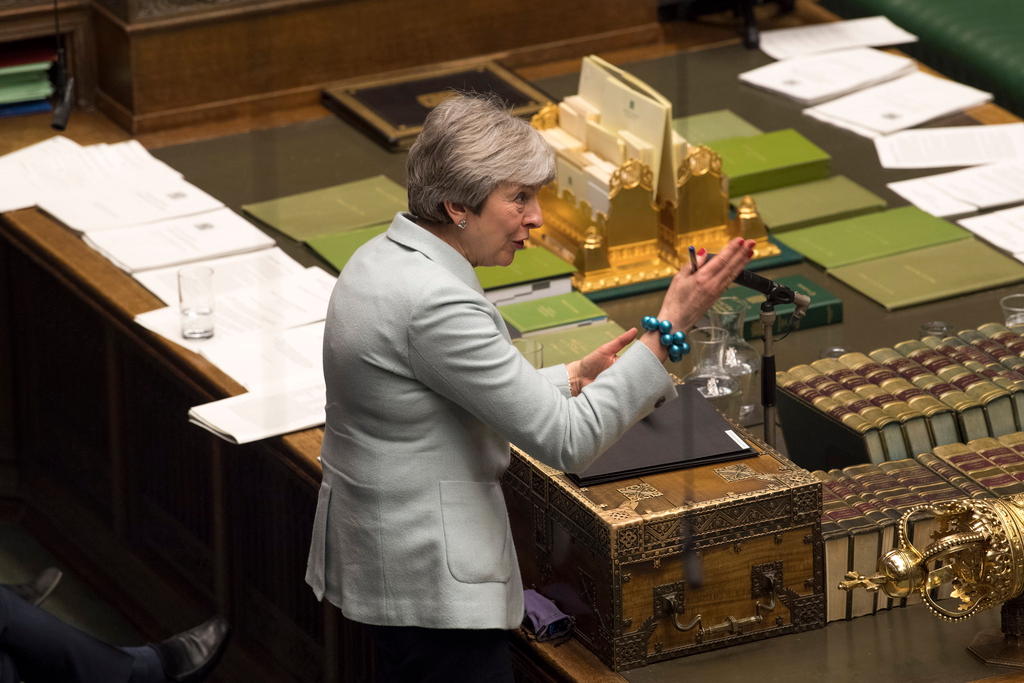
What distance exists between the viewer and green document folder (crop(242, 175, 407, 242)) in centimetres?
489

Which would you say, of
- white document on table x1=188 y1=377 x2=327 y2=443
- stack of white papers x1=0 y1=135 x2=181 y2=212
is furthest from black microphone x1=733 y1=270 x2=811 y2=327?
stack of white papers x1=0 y1=135 x2=181 y2=212

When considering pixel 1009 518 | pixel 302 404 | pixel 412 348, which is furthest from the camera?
pixel 302 404

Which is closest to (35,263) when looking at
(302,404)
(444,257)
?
(302,404)

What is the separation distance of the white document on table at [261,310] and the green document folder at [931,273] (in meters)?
1.18

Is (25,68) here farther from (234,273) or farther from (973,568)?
(973,568)

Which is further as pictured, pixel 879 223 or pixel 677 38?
pixel 677 38

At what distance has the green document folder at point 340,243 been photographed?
4.70 m

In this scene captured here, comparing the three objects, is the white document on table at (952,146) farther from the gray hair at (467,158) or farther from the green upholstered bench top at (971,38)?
the gray hair at (467,158)

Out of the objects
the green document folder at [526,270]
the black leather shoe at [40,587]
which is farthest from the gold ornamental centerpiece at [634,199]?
the black leather shoe at [40,587]

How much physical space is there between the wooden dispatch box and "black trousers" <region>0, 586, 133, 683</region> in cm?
114

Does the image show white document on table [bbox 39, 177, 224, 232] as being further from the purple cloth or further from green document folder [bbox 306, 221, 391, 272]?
the purple cloth

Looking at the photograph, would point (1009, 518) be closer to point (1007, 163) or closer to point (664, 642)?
point (664, 642)

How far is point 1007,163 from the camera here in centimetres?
514

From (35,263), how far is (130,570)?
79 cm
